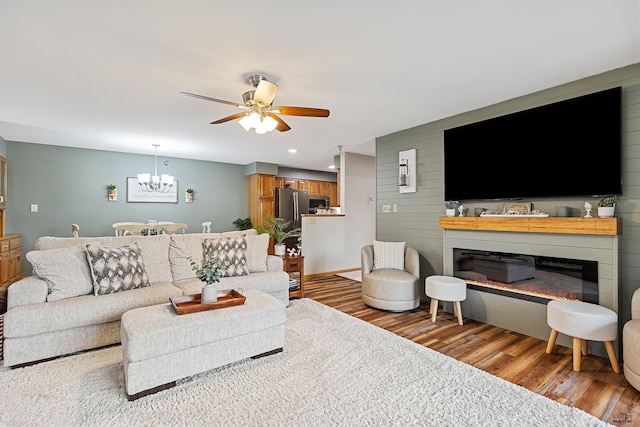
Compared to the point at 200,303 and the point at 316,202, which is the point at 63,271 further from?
the point at 316,202

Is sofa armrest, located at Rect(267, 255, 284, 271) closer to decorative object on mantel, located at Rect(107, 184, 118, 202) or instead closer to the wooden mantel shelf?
the wooden mantel shelf

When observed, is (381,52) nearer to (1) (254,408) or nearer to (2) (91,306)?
(1) (254,408)

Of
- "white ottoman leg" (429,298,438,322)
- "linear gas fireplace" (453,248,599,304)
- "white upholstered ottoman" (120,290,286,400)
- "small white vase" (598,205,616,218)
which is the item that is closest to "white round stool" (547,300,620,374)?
"linear gas fireplace" (453,248,599,304)

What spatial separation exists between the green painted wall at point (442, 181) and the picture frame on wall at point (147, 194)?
15.0 ft

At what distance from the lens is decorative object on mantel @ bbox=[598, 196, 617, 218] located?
2475 millimetres

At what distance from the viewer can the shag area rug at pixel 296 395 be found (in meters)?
1.71

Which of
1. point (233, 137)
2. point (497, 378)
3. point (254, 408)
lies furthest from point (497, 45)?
point (233, 137)

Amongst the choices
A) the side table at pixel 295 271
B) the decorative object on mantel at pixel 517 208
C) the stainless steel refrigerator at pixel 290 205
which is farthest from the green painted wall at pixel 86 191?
the decorative object on mantel at pixel 517 208

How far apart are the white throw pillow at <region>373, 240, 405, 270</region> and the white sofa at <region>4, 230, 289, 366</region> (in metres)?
1.64

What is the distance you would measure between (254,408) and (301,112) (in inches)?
91.6

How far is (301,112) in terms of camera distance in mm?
2721

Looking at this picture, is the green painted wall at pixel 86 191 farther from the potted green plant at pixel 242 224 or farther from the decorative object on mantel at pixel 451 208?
the decorative object on mantel at pixel 451 208

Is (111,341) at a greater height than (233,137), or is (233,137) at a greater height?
(233,137)

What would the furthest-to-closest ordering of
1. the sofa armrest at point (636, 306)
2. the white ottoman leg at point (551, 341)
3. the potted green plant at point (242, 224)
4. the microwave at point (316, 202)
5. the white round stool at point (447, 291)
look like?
the microwave at point (316, 202) < the potted green plant at point (242, 224) < the white round stool at point (447, 291) < the white ottoman leg at point (551, 341) < the sofa armrest at point (636, 306)
